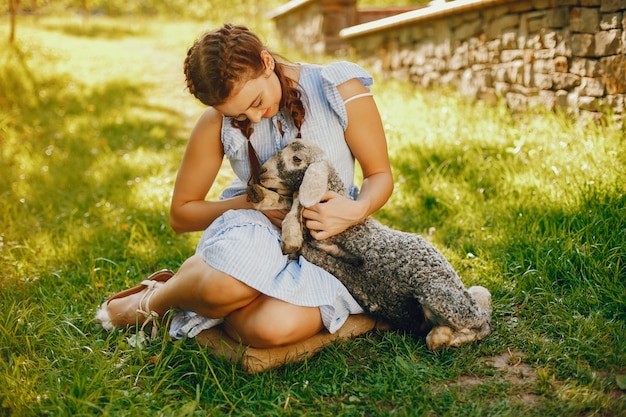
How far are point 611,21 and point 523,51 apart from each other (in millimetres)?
969

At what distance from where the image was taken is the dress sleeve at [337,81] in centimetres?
267

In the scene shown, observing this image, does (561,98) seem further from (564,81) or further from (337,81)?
(337,81)

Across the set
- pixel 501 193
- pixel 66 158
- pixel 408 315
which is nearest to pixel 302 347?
pixel 408 315

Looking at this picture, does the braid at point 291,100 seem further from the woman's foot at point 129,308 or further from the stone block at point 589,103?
the stone block at point 589,103

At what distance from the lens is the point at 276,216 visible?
2643mm

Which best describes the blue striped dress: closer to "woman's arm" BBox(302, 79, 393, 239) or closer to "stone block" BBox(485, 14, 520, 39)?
"woman's arm" BBox(302, 79, 393, 239)

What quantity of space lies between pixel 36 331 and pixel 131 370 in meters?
0.69

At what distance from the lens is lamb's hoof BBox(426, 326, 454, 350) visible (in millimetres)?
2410

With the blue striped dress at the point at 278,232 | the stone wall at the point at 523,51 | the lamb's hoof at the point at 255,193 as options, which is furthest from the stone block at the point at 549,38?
the lamb's hoof at the point at 255,193

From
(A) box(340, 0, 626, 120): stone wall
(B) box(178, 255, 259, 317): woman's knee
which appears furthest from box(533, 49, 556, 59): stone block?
(B) box(178, 255, 259, 317): woman's knee

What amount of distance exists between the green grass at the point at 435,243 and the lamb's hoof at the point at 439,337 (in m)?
0.05

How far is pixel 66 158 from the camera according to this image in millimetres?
5984

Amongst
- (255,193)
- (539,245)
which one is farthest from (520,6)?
(255,193)

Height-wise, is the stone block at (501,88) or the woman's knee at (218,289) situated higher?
the stone block at (501,88)
